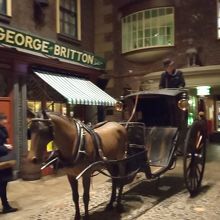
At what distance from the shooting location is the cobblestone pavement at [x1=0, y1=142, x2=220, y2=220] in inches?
224

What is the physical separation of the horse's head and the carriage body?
85.5 inches

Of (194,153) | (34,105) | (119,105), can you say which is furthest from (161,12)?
(194,153)

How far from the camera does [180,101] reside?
6582 mm

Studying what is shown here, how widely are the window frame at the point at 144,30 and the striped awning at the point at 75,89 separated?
4.50 meters

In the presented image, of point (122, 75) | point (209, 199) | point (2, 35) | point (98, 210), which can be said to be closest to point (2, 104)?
point (2, 35)

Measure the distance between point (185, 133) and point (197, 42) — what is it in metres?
8.27

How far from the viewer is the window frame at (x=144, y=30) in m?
15.1

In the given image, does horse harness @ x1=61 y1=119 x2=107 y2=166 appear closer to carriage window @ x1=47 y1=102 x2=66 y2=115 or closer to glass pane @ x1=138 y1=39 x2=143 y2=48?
carriage window @ x1=47 y1=102 x2=66 y2=115

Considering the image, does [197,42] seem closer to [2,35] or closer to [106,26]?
[106,26]

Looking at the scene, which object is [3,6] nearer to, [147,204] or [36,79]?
[36,79]

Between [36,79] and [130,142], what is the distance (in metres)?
4.55

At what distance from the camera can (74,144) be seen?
4.93 meters

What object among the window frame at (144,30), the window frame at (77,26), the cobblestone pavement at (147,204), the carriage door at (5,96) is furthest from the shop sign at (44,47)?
the cobblestone pavement at (147,204)

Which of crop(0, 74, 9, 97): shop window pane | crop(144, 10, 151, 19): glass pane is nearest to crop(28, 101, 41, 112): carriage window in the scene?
crop(0, 74, 9, 97): shop window pane
